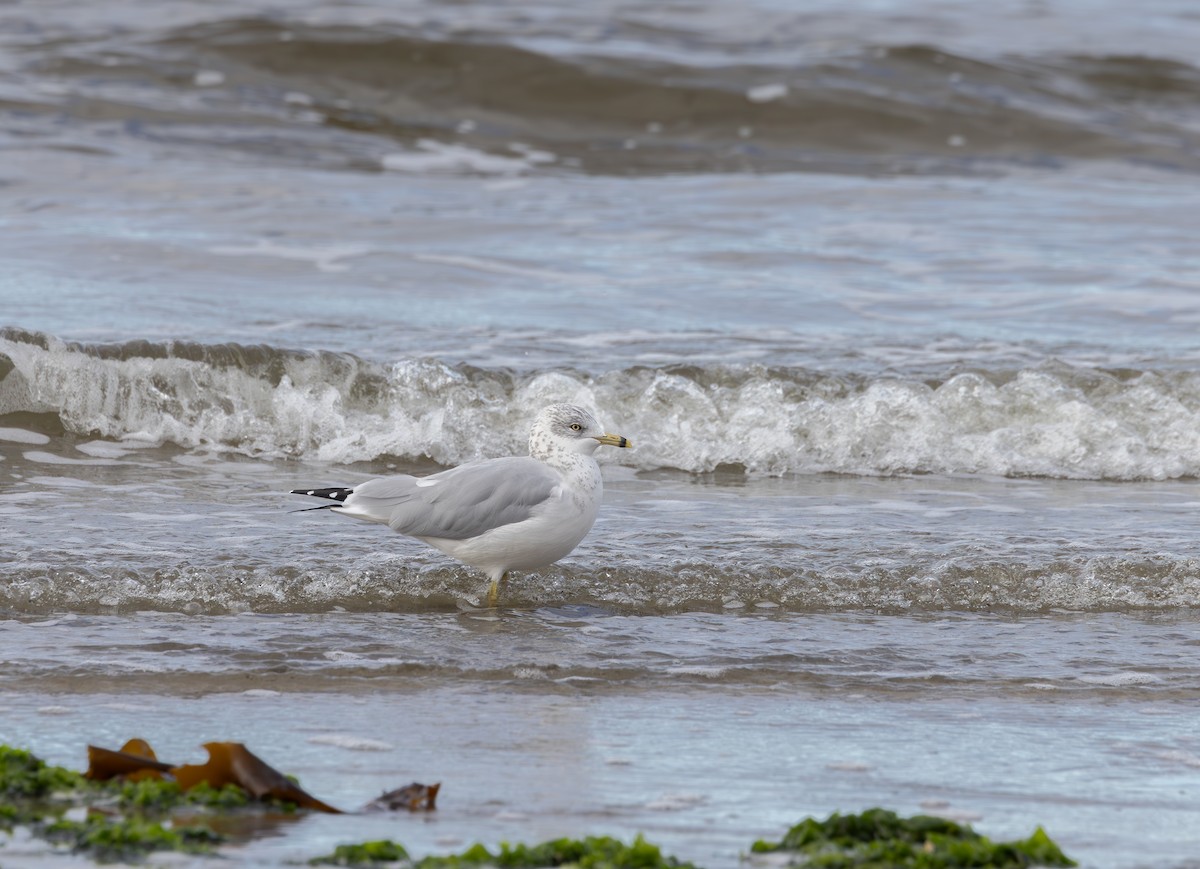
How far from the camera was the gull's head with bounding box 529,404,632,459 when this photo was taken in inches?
211

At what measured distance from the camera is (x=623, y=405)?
308 inches

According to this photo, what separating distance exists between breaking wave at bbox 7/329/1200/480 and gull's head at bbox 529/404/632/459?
1.95 m

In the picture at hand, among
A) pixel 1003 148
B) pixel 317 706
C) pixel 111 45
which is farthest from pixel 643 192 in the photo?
pixel 317 706

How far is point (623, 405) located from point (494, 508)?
278cm

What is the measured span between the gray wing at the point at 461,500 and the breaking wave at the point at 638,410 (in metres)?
2.05

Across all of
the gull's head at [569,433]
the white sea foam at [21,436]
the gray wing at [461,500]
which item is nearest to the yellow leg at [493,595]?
the gray wing at [461,500]

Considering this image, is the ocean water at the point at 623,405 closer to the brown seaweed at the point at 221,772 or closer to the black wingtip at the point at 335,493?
the brown seaweed at the point at 221,772

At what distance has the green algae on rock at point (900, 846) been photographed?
286cm

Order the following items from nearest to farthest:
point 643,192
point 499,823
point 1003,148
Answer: point 499,823
point 643,192
point 1003,148

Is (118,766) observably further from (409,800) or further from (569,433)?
(569,433)

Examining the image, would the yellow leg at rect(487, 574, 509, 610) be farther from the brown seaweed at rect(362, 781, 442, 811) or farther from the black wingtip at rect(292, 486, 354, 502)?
the brown seaweed at rect(362, 781, 442, 811)

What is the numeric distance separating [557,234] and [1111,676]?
7502 millimetres

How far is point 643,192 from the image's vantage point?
42.9 feet

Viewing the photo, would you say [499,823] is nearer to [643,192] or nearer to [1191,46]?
[643,192]
